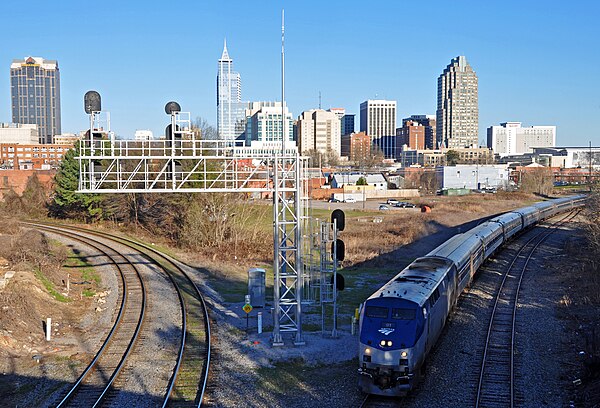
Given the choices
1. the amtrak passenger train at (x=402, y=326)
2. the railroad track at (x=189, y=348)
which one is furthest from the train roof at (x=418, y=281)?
the railroad track at (x=189, y=348)

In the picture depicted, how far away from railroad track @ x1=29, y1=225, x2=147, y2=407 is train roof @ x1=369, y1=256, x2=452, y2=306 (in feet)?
24.1

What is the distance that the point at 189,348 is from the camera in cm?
1797

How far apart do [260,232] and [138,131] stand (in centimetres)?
1804

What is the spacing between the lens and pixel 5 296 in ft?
67.5

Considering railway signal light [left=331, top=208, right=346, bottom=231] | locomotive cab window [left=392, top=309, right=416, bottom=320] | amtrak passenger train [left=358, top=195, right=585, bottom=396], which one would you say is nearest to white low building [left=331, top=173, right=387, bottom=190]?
railway signal light [left=331, top=208, right=346, bottom=231]

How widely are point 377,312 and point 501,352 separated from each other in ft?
16.5

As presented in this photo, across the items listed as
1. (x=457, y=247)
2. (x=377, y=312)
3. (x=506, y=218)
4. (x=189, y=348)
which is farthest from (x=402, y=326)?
(x=506, y=218)

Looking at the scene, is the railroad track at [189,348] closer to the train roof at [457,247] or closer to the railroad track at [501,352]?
the railroad track at [501,352]

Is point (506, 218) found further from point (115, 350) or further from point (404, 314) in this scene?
point (115, 350)

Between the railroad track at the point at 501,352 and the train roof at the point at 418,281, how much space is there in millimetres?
2540

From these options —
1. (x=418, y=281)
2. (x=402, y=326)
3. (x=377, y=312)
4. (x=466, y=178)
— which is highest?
(x=466, y=178)

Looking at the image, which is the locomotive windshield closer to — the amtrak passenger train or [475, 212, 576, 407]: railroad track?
the amtrak passenger train

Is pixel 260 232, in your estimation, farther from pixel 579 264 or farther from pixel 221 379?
pixel 221 379

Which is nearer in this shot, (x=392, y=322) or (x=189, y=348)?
(x=392, y=322)
